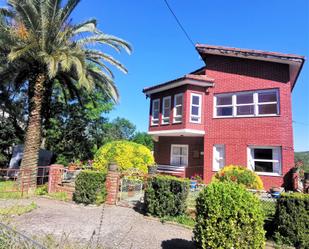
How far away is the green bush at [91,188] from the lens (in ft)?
31.5

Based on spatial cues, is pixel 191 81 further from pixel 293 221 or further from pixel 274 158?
pixel 293 221

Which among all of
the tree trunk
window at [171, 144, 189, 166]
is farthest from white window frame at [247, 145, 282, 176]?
the tree trunk

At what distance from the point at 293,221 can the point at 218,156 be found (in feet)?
32.7

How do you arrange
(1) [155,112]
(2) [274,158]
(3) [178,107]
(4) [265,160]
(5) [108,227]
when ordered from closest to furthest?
(5) [108,227]
(2) [274,158]
(4) [265,160]
(3) [178,107]
(1) [155,112]

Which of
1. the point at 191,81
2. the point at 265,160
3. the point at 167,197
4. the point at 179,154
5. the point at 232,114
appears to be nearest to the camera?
the point at 167,197

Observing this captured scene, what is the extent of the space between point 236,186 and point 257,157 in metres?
10.7

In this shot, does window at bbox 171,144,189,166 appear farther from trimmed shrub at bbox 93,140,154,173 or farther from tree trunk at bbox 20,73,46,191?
tree trunk at bbox 20,73,46,191

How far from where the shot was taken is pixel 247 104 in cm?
1547

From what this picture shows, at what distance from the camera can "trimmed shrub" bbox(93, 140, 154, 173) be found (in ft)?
44.8

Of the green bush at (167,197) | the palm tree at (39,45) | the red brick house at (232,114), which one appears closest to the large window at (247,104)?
the red brick house at (232,114)

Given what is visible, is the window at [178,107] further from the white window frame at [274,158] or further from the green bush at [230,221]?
the green bush at [230,221]

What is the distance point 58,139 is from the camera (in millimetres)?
23625

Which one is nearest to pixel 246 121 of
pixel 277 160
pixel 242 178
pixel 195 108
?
pixel 277 160

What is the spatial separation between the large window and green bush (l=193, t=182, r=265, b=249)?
11167mm
